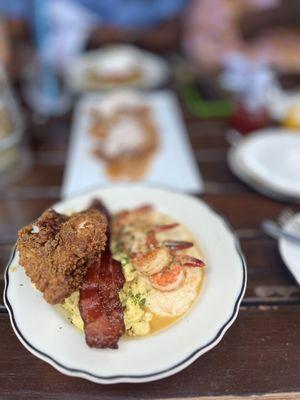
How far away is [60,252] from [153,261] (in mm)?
287

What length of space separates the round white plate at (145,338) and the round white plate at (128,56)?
→ 180 centimetres

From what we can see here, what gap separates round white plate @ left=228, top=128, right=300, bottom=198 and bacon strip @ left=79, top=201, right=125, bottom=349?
911 millimetres

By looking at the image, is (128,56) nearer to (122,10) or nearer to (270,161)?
(122,10)

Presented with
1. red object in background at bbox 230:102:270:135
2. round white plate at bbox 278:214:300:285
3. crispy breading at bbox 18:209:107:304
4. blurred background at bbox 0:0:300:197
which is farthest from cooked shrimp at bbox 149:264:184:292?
red object in background at bbox 230:102:270:135

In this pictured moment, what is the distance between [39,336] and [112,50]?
2704 millimetres

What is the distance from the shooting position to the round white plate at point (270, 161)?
1797mm

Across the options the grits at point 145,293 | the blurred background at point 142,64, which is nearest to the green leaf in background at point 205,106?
the blurred background at point 142,64

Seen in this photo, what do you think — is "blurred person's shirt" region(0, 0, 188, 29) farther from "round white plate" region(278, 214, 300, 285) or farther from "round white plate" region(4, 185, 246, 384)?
"round white plate" region(4, 185, 246, 384)

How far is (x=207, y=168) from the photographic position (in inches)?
81.0

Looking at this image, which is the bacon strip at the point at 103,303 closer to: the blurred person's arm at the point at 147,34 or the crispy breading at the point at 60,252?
the crispy breading at the point at 60,252

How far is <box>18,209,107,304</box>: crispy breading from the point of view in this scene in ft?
3.70

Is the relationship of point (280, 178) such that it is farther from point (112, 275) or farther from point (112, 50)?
point (112, 50)

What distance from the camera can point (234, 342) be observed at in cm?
121

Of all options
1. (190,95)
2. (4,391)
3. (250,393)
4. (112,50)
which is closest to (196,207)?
(250,393)
